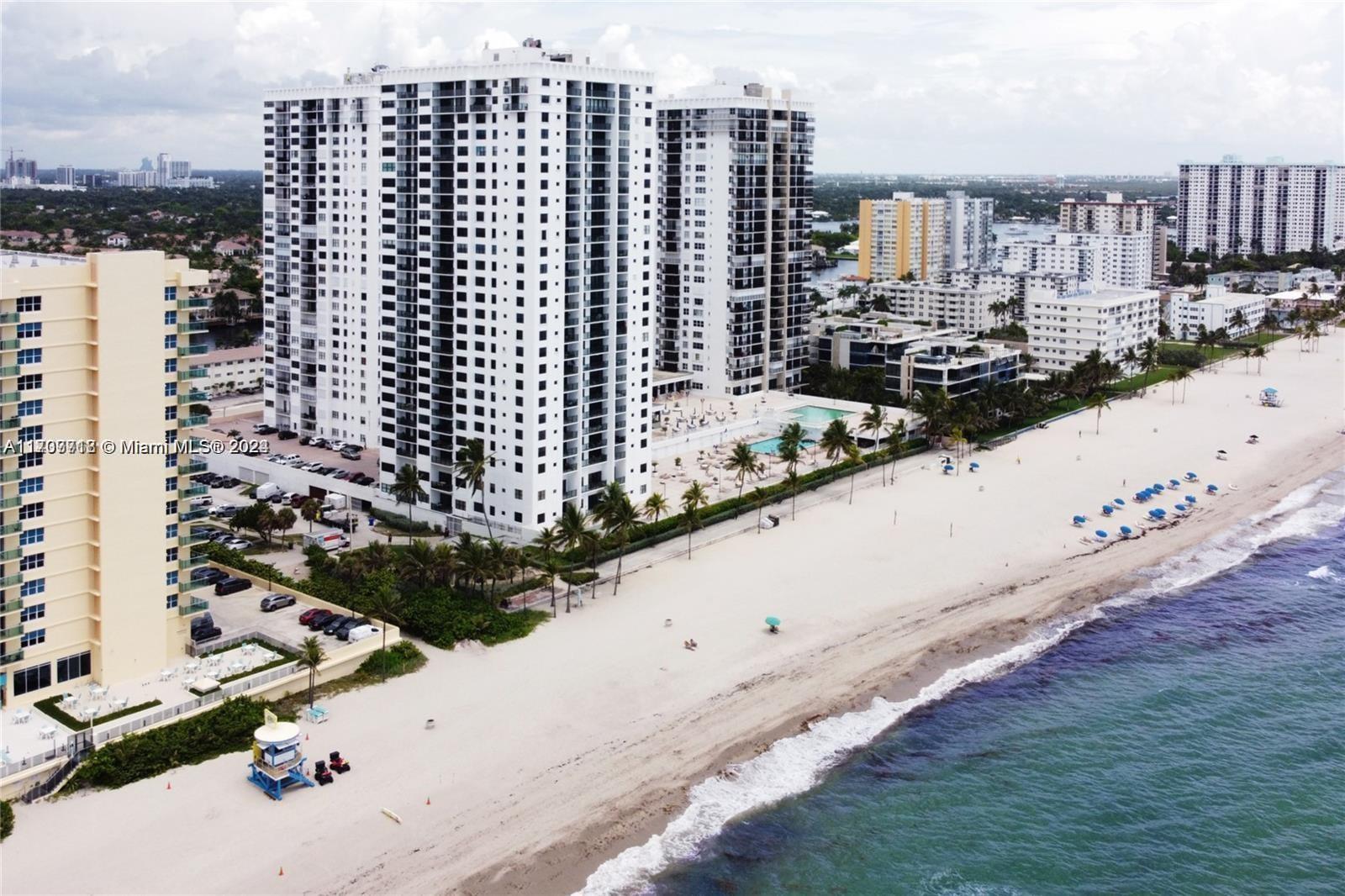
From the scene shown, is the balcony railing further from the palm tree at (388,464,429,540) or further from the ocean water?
the ocean water

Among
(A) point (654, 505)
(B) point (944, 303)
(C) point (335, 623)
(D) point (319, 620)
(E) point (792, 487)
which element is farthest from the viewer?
(B) point (944, 303)

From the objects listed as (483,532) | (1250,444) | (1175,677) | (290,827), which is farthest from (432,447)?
(1250,444)

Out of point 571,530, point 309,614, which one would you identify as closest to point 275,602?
point 309,614

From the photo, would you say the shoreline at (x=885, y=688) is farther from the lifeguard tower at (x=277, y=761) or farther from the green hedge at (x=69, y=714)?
the green hedge at (x=69, y=714)

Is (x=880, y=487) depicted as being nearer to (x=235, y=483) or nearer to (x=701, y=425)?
(x=701, y=425)

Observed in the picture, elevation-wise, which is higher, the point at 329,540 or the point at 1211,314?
the point at 1211,314

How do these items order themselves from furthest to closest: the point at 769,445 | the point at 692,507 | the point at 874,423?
1. the point at 769,445
2. the point at 874,423
3. the point at 692,507

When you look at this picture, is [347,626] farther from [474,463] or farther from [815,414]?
[815,414]

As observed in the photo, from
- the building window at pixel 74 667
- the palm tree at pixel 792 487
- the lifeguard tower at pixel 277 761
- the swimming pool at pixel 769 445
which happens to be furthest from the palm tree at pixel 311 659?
the swimming pool at pixel 769 445

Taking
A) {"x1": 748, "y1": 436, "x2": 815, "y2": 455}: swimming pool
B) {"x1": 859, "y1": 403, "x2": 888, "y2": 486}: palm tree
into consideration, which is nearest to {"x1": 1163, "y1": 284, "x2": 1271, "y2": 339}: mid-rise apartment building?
{"x1": 859, "y1": 403, "x2": 888, "y2": 486}: palm tree
